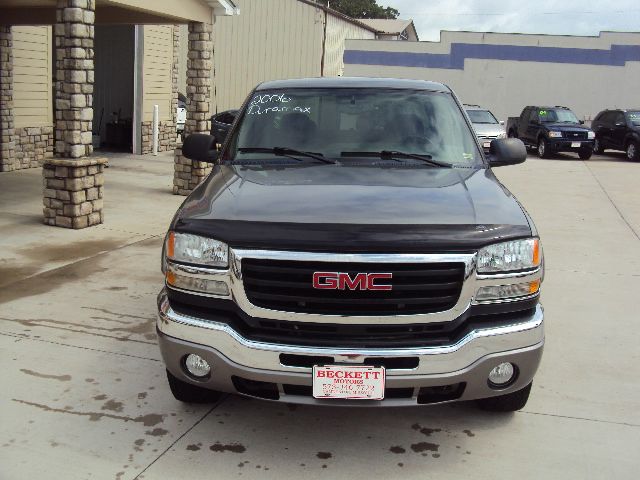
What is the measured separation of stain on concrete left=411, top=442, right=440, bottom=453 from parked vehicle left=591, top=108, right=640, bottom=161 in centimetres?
2097

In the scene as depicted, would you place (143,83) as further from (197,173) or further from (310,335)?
(310,335)

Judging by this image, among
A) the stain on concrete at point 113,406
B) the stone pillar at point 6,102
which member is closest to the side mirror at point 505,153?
the stain on concrete at point 113,406

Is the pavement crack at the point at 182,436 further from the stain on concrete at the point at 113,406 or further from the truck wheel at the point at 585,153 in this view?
the truck wheel at the point at 585,153

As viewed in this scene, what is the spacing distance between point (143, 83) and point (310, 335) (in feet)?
50.5

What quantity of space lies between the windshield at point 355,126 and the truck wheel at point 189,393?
4.91 feet

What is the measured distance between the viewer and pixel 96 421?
3904 mm

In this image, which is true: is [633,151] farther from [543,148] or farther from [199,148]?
[199,148]

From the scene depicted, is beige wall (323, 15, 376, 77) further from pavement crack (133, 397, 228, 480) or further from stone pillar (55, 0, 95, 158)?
pavement crack (133, 397, 228, 480)

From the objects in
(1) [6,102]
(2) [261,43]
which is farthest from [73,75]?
(2) [261,43]

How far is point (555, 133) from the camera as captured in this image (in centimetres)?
2253

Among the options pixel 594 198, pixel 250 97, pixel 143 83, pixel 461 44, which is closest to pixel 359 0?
pixel 461 44

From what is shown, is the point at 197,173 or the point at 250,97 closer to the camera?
Result: the point at 250,97

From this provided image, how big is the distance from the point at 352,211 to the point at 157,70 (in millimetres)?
15736

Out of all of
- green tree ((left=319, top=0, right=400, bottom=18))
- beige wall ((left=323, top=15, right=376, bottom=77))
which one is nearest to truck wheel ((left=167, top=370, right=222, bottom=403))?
beige wall ((left=323, top=15, right=376, bottom=77))
